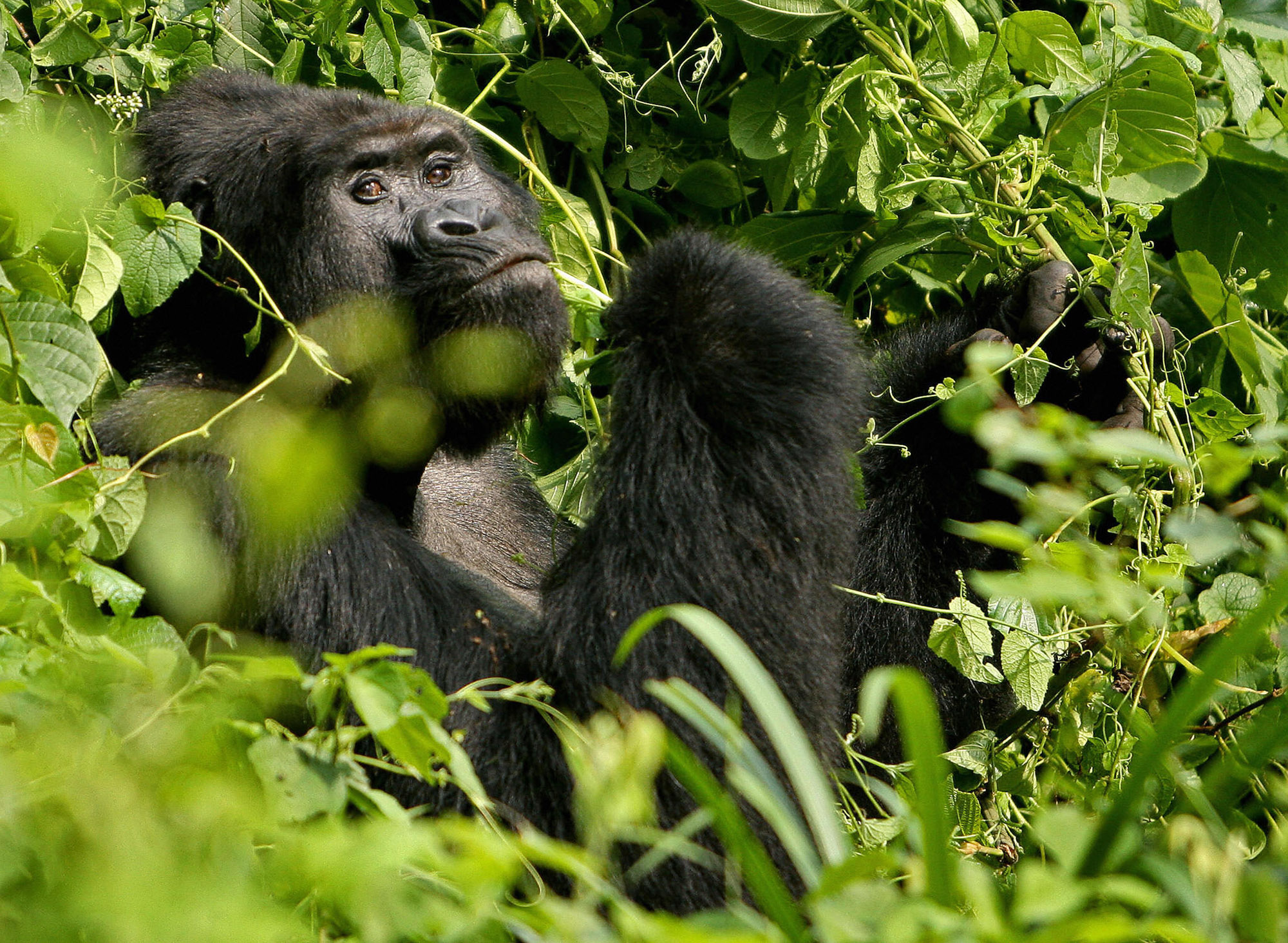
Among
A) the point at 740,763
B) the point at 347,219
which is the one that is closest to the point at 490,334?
the point at 347,219

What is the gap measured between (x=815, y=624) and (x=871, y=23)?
1794 millimetres

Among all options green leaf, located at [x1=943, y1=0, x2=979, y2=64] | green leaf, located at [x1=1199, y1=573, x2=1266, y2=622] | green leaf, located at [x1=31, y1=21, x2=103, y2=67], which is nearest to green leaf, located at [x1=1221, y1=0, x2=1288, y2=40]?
green leaf, located at [x1=943, y1=0, x2=979, y2=64]

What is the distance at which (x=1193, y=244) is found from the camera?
13.6 feet

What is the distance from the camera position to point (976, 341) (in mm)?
3469

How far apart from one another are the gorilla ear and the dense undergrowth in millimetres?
112

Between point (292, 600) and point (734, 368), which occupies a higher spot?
point (734, 368)

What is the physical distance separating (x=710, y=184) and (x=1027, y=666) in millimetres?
2050

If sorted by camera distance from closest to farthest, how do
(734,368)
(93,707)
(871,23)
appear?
(93,707) < (734,368) < (871,23)

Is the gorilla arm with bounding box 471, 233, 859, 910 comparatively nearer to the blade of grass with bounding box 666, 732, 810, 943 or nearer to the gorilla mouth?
the gorilla mouth

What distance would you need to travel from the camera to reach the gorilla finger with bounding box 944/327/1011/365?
3430 mm

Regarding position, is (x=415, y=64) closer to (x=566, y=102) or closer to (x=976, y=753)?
(x=566, y=102)

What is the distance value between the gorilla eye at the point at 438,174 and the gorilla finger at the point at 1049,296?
1509mm

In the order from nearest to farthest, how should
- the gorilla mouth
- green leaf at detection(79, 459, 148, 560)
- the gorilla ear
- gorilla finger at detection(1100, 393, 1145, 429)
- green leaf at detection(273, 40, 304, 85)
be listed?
green leaf at detection(79, 459, 148, 560) → the gorilla mouth → the gorilla ear → gorilla finger at detection(1100, 393, 1145, 429) → green leaf at detection(273, 40, 304, 85)

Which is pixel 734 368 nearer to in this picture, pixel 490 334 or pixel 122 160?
pixel 490 334
